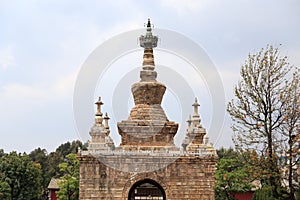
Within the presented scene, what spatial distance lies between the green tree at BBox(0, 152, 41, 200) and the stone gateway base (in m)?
22.8

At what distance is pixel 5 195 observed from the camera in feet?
138

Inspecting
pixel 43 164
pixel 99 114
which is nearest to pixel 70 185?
pixel 99 114

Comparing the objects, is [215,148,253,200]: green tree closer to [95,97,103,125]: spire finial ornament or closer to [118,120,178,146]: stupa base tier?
[118,120,178,146]: stupa base tier

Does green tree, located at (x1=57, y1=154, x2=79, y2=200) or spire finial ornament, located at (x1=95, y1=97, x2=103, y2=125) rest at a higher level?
spire finial ornament, located at (x1=95, y1=97, x2=103, y2=125)

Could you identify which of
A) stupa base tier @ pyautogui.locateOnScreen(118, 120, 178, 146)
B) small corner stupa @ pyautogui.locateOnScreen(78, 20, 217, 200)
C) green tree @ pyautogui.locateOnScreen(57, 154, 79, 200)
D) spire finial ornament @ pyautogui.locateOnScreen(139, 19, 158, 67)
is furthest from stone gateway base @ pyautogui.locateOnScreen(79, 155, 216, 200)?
green tree @ pyautogui.locateOnScreen(57, 154, 79, 200)

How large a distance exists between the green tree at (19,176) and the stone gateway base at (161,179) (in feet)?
74.8

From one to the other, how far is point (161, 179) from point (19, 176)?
25271 mm

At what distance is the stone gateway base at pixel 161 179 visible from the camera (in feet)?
74.9

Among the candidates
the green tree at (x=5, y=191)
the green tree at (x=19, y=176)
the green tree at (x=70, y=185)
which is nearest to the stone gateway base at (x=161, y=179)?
the green tree at (x=70, y=185)

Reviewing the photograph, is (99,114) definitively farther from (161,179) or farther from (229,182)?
(229,182)

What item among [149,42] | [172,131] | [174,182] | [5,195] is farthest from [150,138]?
[5,195]

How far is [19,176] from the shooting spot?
4444cm

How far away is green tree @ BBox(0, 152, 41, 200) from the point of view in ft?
144

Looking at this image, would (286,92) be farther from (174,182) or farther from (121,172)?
(121,172)
